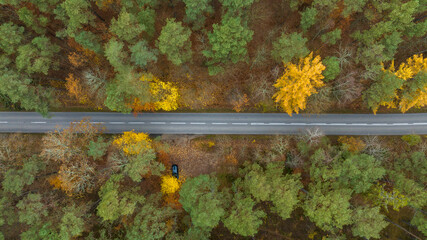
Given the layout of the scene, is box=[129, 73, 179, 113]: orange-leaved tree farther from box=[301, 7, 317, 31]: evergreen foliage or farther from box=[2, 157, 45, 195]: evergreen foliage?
box=[301, 7, 317, 31]: evergreen foliage

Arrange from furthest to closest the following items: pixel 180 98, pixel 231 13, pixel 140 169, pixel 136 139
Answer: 1. pixel 180 98
2. pixel 136 139
3. pixel 140 169
4. pixel 231 13

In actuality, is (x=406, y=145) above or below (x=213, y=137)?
below

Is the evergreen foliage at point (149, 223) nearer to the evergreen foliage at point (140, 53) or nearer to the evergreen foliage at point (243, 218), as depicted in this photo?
the evergreen foliage at point (243, 218)

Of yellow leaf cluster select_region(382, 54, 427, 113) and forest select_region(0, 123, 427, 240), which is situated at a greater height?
yellow leaf cluster select_region(382, 54, 427, 113)

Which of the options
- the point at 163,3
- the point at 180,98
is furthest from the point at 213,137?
the point at 163,3

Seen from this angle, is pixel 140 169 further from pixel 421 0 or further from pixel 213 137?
pixel 421 0

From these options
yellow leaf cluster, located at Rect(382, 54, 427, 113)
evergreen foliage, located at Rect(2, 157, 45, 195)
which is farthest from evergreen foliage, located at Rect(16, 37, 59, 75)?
yellow leaf cluster, located at Rect(382, 54, 427, 113)
